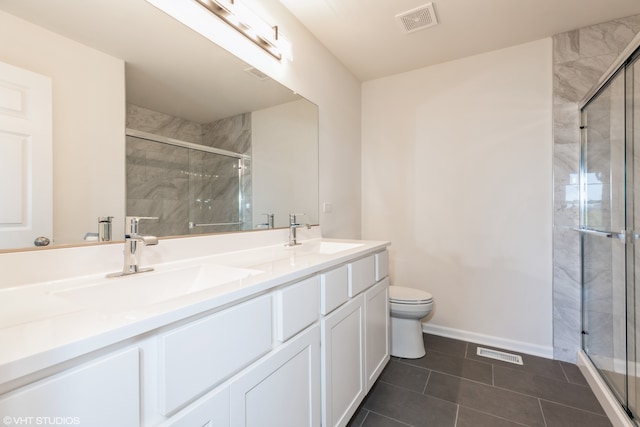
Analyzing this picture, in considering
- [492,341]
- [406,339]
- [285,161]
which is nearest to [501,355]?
[492,341]

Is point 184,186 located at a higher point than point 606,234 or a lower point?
higher

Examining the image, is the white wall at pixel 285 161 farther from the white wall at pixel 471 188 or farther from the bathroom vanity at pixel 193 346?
the white wall at pixel 471 188

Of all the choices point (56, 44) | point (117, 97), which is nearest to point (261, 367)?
point (117, 97)

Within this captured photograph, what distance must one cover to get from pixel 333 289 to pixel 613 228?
1773 millimetres

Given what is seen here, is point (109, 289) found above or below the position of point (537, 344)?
above

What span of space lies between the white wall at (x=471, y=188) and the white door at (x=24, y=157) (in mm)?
2406

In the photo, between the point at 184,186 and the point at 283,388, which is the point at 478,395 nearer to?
the point at 283,388

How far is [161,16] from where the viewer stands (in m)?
1.16

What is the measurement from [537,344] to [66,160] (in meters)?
3.01

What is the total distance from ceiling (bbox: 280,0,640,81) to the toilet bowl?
197cm

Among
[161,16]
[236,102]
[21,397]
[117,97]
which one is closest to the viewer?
A: [21,397]

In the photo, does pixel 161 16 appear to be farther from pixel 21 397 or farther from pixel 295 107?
pixel 21 397

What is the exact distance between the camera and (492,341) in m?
2.32

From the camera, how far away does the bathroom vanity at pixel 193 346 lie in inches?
18.1
